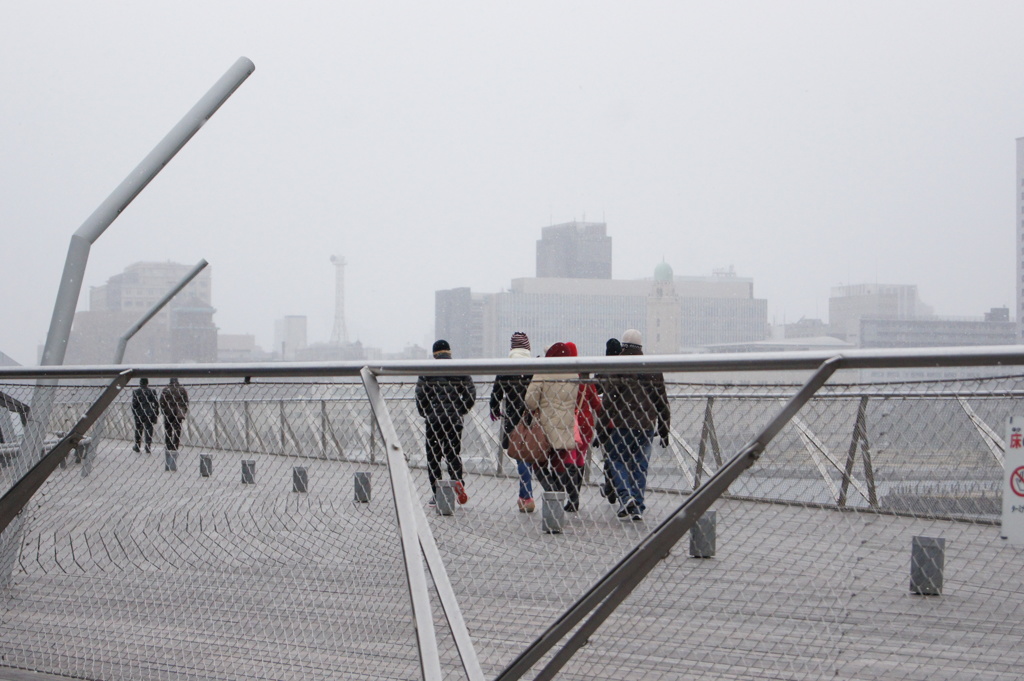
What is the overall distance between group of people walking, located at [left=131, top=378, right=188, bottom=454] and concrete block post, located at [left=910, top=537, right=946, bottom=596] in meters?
2.95

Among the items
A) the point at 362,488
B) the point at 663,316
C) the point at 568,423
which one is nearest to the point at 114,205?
the point at 362,488

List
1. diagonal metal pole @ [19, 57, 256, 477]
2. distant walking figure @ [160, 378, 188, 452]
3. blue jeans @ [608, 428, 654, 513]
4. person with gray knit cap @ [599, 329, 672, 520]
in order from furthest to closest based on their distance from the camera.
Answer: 1. diagonal metal pole @ [19, 57, 256, 477]
2. distant walking figure @ [160, 378, 188, 452]
3. blue jeans @ [608, 428, 654, 513]
4. person with gray knit cap @ [599, 329, 672, 520]

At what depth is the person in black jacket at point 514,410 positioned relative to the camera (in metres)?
3.57

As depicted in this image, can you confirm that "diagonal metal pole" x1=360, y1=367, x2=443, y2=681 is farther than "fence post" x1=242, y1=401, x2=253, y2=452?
No

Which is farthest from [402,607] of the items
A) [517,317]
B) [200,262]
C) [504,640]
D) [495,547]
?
[517,317]

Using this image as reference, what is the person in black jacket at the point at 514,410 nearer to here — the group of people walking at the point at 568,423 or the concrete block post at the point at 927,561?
the group of people walking at the point at 568,423

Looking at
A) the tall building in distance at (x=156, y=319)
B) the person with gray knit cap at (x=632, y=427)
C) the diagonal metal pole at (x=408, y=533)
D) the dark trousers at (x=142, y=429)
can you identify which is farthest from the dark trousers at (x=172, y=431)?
the tall building in distance at (x=156, y=319)

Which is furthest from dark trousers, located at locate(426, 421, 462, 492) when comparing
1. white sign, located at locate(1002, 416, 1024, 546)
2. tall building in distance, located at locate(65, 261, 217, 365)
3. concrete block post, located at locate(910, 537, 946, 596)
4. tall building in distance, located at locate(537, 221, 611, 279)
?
tall building in distance, located at locate(537, 221, 611, 279)

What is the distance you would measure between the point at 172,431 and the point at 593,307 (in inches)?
3478

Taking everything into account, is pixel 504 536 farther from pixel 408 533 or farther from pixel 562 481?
pixel 408 533

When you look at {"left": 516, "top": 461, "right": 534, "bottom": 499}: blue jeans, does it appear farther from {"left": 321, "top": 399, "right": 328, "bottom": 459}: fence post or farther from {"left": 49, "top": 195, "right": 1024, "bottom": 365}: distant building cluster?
{"left": 49, "top": 195, "right": 1024, "bottom": 365}: distant building cluster

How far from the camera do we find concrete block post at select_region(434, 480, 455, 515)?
3690 millimetres

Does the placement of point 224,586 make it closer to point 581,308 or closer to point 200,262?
point 200,262

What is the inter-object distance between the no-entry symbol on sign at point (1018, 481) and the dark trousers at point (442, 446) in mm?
1797
